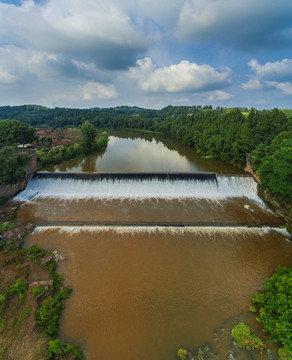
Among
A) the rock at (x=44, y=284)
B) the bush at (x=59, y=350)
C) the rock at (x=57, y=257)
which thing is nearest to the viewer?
the bush at (x=59, y=350)

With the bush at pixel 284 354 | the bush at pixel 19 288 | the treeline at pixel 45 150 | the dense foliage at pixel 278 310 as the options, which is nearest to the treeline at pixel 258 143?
the dense foliage at pixel 278 310

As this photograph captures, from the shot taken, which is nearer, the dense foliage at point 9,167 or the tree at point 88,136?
the dense foliage at point 9,167

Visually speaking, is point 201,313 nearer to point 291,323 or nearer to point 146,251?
point 291,323

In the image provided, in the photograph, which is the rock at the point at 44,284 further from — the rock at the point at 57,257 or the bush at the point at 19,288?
the rock at the point at 57,257

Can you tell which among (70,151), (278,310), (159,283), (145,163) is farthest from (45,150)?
(278,310)

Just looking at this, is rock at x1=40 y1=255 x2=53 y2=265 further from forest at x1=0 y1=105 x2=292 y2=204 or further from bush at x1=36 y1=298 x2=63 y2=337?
forest at x1=0 y1=105 x2=292 y2=204

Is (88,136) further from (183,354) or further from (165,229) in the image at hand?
(183,354)

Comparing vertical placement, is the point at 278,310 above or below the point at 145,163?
above

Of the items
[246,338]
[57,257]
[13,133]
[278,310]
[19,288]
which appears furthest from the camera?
[13,133]
